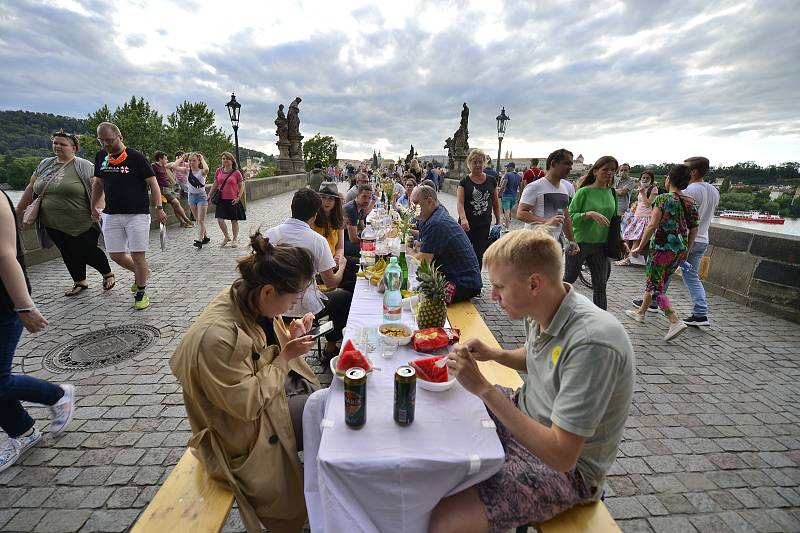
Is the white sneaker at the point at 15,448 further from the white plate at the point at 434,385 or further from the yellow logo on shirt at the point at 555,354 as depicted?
the yellow logo on shirt at the point at 555,354

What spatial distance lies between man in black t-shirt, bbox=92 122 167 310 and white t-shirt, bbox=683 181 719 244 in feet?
25.6

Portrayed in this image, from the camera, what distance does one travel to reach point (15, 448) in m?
2.59

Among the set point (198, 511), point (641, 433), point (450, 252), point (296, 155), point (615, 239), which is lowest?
point (641, 433)

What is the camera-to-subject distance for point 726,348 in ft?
14.9

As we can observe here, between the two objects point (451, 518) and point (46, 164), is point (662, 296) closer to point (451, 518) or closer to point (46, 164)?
point (451, 518)

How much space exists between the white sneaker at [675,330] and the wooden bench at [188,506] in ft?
17.5

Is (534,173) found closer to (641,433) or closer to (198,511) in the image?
(641,433)

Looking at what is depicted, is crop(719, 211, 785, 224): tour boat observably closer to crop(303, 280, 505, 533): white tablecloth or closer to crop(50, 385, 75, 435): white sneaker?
crop(303, 280, 505, 533): white tablecloth

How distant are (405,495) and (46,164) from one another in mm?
6582

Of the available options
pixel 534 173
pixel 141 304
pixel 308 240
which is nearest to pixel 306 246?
pixel 308 240

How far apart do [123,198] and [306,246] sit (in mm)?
3211

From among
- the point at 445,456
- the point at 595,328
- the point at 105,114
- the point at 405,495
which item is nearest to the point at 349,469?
the point at 405,495

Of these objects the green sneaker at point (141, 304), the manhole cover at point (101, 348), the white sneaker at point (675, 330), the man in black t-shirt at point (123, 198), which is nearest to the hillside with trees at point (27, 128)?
the man in black t-shirt at point (123, 198)

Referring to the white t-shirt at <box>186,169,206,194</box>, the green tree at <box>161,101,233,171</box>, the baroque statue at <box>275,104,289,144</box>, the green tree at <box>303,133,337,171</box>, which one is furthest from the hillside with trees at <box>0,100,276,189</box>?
the white t-shirt at <box>186,169,206,194</box>
